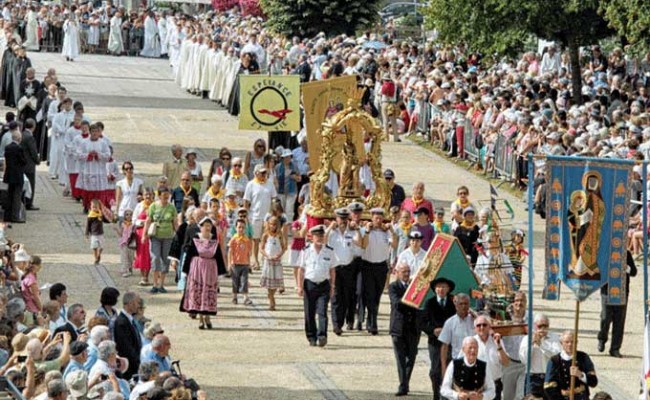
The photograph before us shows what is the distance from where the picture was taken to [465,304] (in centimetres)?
1955

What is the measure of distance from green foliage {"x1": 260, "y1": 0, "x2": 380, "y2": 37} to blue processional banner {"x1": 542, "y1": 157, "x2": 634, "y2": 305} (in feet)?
115

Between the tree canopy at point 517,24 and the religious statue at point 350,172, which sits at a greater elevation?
the tree canopy at point 517,24

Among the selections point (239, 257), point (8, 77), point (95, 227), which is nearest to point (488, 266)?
point (239, 257)

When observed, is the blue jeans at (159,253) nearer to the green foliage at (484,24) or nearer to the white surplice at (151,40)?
the green foliage at (484,24)

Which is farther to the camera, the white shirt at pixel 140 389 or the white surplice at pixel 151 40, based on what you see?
the white surplice at pixel 151 40

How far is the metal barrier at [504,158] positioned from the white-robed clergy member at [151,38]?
2683 cm

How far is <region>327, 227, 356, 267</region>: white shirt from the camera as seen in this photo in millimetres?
23469

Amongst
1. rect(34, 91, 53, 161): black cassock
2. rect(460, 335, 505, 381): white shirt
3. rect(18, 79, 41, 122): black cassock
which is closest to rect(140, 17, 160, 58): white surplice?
rect(34, 91, 53, 161): black cassock

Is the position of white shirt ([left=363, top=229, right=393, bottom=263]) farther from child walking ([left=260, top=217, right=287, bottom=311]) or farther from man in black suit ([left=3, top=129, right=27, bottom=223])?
man in black suit ([left=3, top=129, right=27, bottom=223])

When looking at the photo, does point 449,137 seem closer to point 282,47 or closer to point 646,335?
point 282,47

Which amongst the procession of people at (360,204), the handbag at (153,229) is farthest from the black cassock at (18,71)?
the handbag at (153,229)

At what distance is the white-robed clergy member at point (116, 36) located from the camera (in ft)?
200

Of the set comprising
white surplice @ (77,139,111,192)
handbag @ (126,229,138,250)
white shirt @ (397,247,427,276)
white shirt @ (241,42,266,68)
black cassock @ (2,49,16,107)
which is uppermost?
white shirt @ (241,42,266,68)

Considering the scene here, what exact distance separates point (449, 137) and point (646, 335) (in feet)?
68.4
